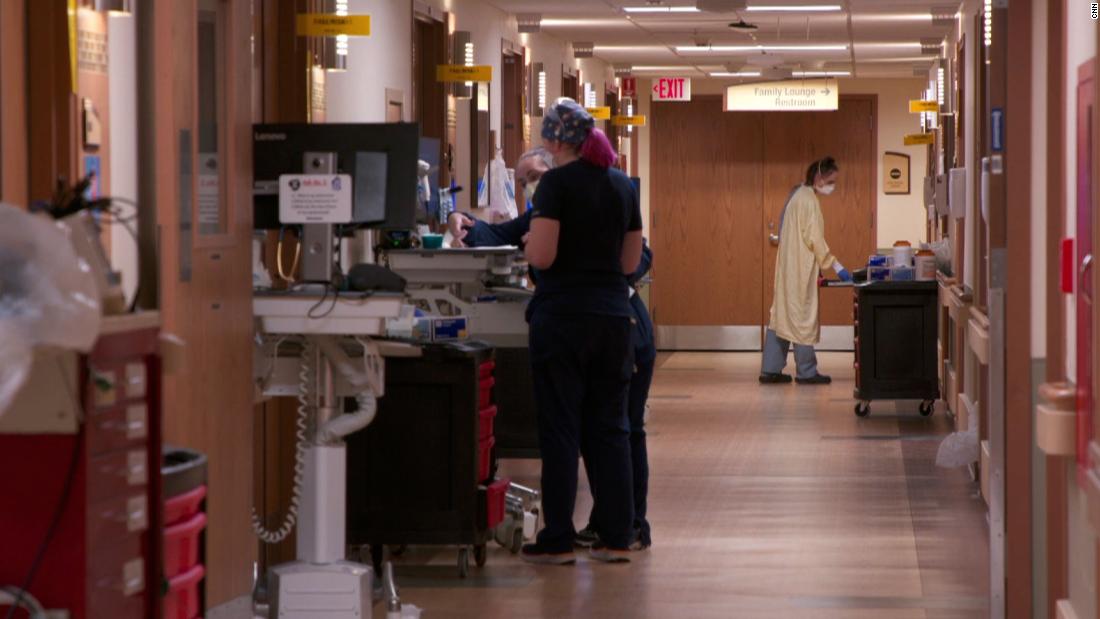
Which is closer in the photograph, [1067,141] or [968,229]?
[1067,141]

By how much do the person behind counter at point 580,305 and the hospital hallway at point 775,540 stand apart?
45cm

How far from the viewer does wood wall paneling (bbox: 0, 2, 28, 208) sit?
397cm

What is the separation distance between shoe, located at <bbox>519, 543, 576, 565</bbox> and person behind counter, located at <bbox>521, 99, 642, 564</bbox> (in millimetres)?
132

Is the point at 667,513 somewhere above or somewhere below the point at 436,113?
below

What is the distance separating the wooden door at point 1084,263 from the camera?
3963mm

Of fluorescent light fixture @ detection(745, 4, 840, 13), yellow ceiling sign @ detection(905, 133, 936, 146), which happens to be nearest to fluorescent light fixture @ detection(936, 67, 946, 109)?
yellow ceiling sign @ detection(905, 133, 936, 146)

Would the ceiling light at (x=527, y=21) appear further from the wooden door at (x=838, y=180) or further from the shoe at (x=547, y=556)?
the wooden door at (x=838, y=180)

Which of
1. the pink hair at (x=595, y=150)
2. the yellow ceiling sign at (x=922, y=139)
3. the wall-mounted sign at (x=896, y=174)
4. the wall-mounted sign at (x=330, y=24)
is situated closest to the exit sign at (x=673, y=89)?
the yellow ceiling sign at (x=922, y=139)

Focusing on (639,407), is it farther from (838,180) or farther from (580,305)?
(838,180)

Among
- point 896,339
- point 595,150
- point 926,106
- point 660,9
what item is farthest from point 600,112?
point 595,150

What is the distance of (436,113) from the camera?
9.41m

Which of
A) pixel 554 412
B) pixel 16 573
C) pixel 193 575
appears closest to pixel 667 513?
pixel 554 412

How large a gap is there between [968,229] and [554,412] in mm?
4505

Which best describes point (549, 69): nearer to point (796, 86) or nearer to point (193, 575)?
point (796, 86)
